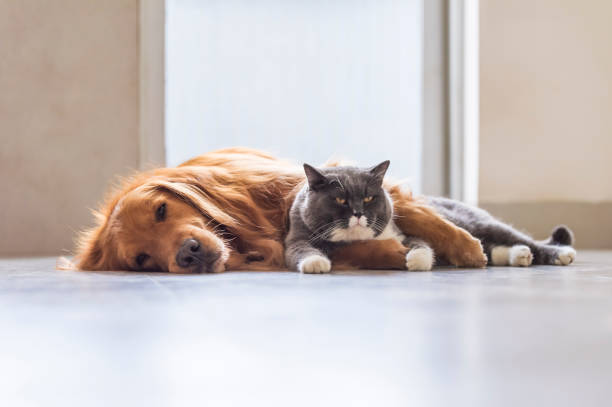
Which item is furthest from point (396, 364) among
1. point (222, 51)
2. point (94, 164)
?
point (222, 51)

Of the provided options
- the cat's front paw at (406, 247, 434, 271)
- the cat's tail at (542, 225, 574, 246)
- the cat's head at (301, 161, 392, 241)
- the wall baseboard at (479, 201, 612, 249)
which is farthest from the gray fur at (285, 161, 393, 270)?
the wall baseboard at (479, 201, 612, 249)

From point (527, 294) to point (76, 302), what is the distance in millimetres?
934

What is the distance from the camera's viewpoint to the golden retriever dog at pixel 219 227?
1771 mm

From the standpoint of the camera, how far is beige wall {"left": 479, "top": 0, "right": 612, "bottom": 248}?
140 inches

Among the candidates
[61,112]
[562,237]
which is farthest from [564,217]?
[61,112]

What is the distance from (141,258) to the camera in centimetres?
183

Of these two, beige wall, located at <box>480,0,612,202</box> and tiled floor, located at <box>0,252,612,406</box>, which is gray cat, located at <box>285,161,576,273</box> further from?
beige wall, located at <box>480,0,612,202</box>

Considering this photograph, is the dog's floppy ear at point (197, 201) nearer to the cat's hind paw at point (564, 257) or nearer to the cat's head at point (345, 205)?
the cat's head at point (345, 205)

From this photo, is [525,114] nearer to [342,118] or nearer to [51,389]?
[342,118]

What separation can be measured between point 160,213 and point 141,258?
→ 15 cm

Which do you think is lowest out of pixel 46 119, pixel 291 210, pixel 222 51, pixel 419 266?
pixel 419 266

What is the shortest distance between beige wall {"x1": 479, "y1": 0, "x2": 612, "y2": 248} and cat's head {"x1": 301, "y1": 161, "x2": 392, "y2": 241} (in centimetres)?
186

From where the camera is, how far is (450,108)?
381 cm

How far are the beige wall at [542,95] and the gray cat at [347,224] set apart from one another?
1615 millimetres
